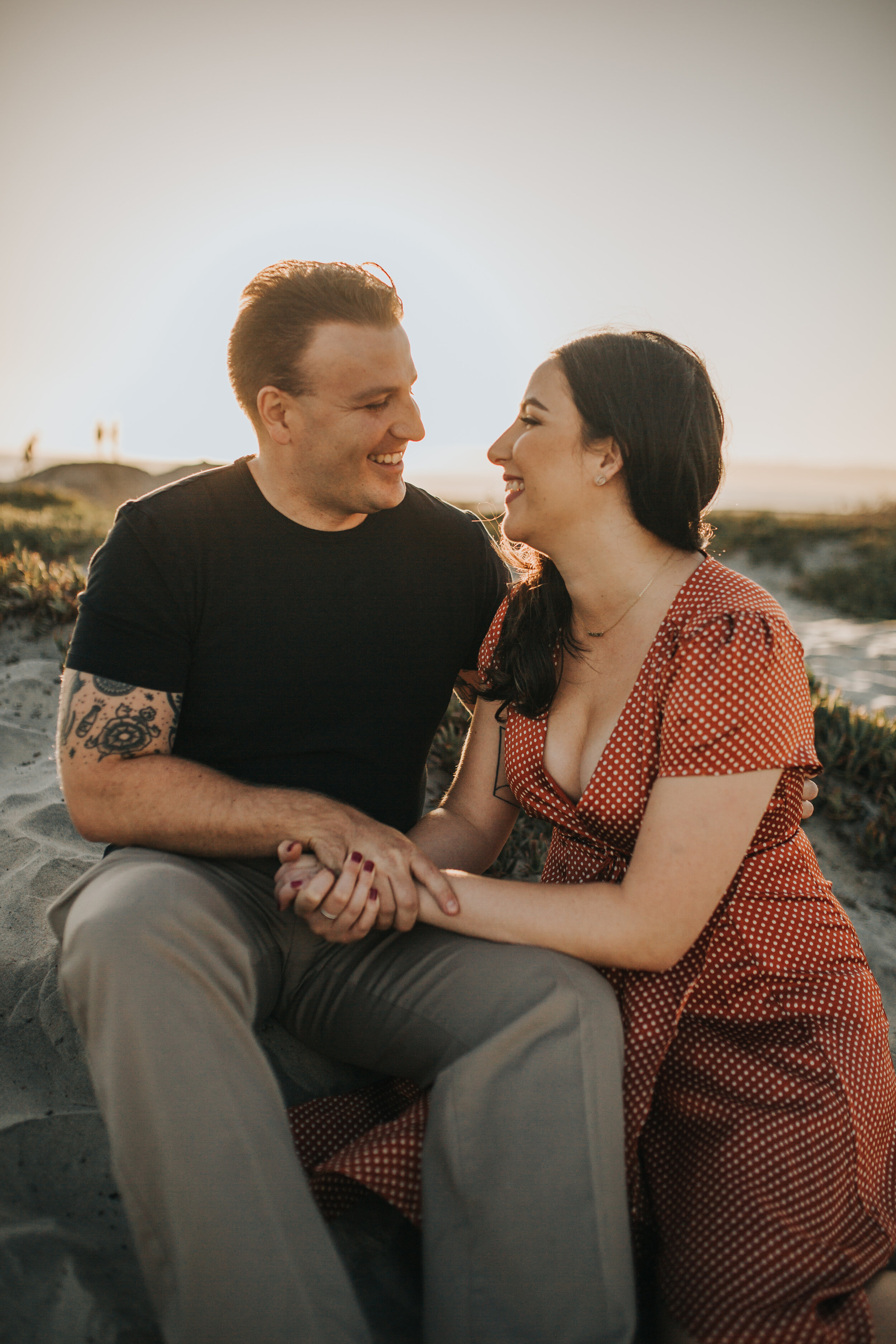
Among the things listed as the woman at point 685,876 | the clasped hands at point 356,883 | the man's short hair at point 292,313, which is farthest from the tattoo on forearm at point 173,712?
the man's short hair at point 292,313

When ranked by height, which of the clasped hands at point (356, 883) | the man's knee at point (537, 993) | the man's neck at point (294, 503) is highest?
the man's neck at point (294, 503)

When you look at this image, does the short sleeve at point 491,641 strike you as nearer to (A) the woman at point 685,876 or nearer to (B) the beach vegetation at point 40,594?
(A) the woman at point 685,876

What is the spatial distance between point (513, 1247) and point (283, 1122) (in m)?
0.53

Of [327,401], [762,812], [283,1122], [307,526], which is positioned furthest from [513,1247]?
[327,401]

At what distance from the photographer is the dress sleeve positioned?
2.02 meters

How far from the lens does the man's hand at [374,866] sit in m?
2.17

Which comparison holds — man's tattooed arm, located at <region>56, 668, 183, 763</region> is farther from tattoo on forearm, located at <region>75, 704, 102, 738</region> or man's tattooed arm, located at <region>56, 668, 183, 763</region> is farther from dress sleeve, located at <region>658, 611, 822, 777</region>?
dress sleeve, located at <region>658, 611, 822, 777</region>

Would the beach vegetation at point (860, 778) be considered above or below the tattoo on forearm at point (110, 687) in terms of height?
below

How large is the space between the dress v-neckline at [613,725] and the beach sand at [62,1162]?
1117mm

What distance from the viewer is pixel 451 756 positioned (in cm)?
434

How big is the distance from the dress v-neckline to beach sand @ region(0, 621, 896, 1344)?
3.66 ft

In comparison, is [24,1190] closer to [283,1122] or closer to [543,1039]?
[283,1122]

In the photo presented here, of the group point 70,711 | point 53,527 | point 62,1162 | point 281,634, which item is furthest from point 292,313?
point 53,527

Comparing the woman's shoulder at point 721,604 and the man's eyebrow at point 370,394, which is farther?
the man's eyebrow at point 370,394
